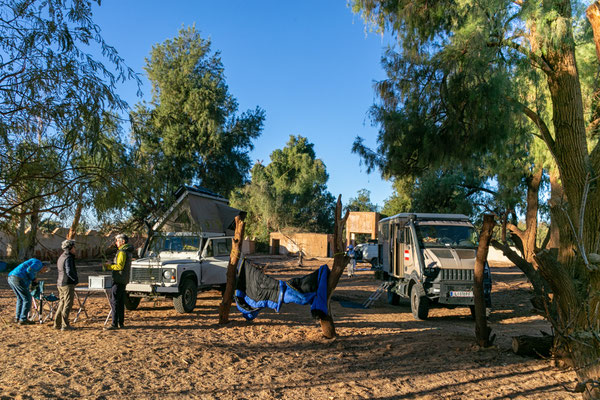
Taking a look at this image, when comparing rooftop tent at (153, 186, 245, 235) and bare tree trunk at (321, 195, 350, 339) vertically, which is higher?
rooftop tent at (153, 186, 245, 235)

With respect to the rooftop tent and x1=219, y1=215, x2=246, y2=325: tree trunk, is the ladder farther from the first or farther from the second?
x1=219, y1=215, x2=246, y2=325: tree trunk

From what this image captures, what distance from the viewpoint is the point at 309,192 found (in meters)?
54.6

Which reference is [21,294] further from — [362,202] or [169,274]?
[362,202]

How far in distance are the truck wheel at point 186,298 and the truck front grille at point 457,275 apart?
628 cm

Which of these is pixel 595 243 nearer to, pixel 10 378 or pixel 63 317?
pixel 10 378

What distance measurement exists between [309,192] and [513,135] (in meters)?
42.3

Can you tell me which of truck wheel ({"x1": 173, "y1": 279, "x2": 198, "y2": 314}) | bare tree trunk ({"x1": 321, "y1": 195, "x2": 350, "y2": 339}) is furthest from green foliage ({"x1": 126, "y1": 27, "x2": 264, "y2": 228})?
bare tree trunk ({"x1": 321, "y1": 195, "x2": 350, "y2": 339})

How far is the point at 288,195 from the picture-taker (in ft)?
175

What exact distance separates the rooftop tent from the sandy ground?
6.85ft

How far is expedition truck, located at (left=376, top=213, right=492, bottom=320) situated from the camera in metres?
11.8

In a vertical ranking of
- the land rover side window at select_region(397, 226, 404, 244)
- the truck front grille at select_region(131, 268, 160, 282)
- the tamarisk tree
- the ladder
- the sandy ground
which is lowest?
the sandy ground

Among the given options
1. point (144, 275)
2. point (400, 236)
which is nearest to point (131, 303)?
point (144, 275)

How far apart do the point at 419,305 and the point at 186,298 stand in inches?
230

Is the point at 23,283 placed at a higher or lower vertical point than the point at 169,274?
lower
